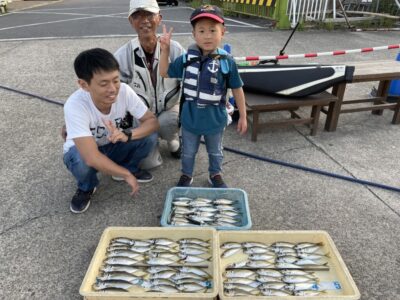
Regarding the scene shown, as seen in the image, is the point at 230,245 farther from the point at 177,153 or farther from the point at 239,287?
the point at 177,153

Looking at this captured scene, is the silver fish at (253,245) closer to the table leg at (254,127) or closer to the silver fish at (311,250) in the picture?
the silver fish at (311,250)

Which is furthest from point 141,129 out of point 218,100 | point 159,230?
point 159,230

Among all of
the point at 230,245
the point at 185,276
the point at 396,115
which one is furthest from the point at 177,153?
the point at 396,115

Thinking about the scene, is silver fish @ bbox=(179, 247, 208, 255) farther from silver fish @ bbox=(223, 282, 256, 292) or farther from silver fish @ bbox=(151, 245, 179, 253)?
silver fish @ bbox=(223, 282, 256, 292)

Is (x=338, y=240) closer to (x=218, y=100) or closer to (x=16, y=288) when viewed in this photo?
(x=218, y=100)

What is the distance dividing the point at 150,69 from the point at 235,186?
146cm

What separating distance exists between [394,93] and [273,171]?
283 cm

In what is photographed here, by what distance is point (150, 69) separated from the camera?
3357 millimetres

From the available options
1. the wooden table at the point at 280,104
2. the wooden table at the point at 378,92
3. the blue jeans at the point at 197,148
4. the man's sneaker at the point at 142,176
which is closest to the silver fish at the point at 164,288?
the blue jeans at the point at 197,148

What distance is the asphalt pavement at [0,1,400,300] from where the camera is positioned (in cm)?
249

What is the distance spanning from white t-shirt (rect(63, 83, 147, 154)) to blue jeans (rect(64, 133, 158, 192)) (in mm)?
89

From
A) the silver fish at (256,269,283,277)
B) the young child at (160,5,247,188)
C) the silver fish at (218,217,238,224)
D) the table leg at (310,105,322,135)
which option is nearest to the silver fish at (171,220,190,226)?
the silver fish at (218,217,238,224)

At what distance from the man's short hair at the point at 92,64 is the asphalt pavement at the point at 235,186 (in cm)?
129

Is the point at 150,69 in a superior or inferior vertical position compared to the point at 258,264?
superior
